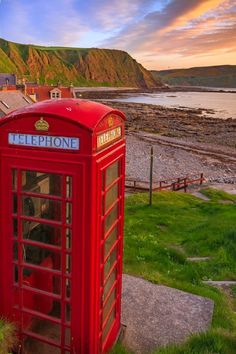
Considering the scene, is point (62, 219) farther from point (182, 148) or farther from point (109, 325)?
point (182, 148)

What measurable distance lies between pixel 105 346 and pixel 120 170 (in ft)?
7.57

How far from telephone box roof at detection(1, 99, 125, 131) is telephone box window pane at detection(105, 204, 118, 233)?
125cm

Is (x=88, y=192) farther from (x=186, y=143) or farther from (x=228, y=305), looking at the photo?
(x=186, y=143)

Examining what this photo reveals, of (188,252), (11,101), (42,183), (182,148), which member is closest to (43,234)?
(42,183)

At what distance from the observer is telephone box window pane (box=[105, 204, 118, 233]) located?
183 inches

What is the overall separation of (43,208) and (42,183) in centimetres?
46

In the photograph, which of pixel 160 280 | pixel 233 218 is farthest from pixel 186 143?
pixel 160 280

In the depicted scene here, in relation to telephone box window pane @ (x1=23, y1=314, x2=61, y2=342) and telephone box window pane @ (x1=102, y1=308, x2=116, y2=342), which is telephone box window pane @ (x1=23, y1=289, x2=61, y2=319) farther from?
telephone box window pane @ (x1=102, y1=308, x2=116, y2=342)

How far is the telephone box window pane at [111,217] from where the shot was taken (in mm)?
4637

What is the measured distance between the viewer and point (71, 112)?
13.1ft

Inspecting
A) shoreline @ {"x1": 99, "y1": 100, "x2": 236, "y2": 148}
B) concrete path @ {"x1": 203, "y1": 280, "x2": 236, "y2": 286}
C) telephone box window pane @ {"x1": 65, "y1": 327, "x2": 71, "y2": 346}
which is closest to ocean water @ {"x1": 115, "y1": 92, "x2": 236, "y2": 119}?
shoreline @ {"x1": 99, "y1": 100, "x2": 236, "y2": 148}

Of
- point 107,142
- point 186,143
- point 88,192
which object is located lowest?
point 186,143

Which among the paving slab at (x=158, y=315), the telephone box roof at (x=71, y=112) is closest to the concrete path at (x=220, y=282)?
the paving slab at (x=158, y=315)

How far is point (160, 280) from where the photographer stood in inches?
296
